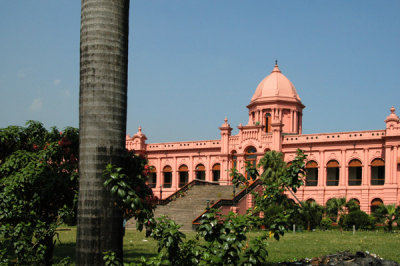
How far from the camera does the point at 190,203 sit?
31.5m

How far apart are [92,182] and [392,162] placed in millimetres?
31569

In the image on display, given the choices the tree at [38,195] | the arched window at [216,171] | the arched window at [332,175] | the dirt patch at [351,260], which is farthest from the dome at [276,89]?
the tree at [38,195]

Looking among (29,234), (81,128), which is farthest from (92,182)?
(29,234)

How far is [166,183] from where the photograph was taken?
43719 mm

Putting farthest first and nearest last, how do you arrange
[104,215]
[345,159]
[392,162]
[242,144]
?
1. [242,144]
2. [345,159]
3. [392,162]
4. [104,215]

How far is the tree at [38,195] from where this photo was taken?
25.8ft

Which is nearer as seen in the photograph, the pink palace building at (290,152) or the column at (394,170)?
the column at (394,170)

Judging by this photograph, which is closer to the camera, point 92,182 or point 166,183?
point 92,182

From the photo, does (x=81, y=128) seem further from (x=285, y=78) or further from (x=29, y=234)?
(x=285, y=78)

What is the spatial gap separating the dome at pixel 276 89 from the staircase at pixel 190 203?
34.8ft

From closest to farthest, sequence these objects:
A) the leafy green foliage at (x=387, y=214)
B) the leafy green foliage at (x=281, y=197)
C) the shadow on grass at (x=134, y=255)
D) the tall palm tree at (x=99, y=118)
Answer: the tall palm tree at (x=99, y=118) → the leafy green foliage at (x=281, y=197) → the shadow on grass at (x=134, y=255) → the leafy green foliage at (x=387, y=214)

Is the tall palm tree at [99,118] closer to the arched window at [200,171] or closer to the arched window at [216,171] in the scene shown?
the arched window at [216,171]

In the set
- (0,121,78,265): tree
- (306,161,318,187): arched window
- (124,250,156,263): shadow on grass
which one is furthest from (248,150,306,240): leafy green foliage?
(306,161,318,187): arched window

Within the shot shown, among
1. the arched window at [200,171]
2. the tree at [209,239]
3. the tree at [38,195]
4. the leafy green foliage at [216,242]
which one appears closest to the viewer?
the tree at [209,239]
